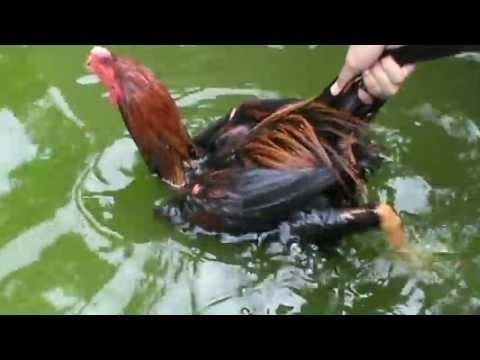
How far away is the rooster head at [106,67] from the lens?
2.74m

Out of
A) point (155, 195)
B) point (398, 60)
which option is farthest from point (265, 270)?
point (398, 60)

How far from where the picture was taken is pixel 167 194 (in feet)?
9.81

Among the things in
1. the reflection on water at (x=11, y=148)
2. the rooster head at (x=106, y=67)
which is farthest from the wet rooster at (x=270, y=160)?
the reflection on water at (x=11, y=148)

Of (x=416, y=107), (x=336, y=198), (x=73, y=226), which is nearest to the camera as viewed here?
(x=336, y=198)

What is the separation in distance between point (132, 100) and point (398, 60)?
30.4 inches

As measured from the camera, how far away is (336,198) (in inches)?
107

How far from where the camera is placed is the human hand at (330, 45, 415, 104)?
251cm

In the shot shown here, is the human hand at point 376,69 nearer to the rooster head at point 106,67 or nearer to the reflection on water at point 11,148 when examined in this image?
the rooster head at point 106,67

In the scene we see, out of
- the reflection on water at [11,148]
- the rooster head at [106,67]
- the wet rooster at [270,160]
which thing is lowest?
the reflection on water at [11,148]

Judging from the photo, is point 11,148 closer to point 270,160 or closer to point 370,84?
point 270,160

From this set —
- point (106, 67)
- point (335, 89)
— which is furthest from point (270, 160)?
point (106, 67)

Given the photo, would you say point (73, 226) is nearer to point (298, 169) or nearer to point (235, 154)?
point (235, 154)

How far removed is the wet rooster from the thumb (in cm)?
2

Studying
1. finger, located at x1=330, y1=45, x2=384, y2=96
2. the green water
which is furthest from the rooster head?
finger, located at x1=330, y1=45, x2=384, y2=96
